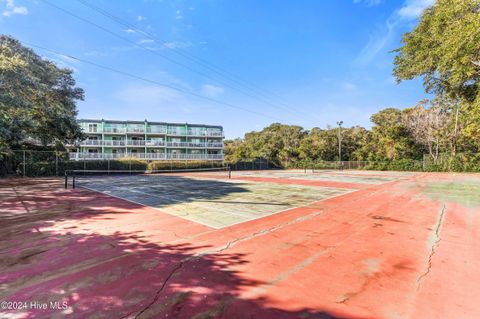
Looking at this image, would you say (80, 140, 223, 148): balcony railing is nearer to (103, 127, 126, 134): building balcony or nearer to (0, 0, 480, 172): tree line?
(103, 127, 126, 134): building balcony

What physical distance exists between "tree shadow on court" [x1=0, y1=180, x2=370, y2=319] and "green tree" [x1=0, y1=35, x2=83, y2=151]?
33.7ft

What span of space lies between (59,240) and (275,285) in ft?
15.9

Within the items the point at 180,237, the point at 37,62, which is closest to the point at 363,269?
the point at 180,237

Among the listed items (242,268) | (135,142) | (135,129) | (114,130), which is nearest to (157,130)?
(135,129)

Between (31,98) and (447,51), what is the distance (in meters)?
24.7

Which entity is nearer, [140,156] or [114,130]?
[140,156]

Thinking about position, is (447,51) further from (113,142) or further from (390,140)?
(113,142)

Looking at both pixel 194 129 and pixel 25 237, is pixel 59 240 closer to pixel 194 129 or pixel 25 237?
pixel 25 237

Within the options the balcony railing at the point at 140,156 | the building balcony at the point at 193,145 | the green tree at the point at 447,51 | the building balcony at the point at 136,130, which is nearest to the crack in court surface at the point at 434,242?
the green tree at the point at 447,51

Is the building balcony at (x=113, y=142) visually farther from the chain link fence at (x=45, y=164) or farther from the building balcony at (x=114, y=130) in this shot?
the chain link fence at (x=45, y=164)

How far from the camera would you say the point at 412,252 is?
4.50 meters

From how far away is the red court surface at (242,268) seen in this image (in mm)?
2777

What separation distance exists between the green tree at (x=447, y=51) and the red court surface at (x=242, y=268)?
29.3 ft

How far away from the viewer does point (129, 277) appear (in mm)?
3445
